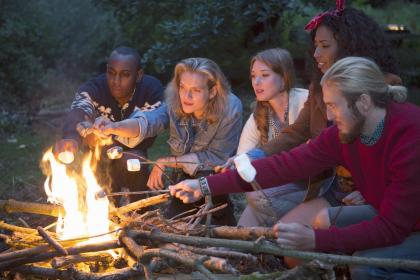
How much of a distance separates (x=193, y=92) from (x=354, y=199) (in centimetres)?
154

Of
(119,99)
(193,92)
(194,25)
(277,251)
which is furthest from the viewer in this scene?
(194,25)

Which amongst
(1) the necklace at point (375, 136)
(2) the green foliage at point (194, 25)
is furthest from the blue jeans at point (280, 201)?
(2) the green foliage at point (194, 25)

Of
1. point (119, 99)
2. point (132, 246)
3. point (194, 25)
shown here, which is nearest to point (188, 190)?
point (132, 246)

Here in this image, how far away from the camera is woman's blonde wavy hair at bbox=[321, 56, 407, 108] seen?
10.6 ft

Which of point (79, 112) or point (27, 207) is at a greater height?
point (79, 112)

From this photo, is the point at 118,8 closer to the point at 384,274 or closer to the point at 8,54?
the point at 8,54

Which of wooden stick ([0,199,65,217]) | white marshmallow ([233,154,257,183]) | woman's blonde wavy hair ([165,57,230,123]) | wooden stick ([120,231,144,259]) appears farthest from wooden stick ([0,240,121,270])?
woman's blonde wavy hair ([165,57,230,123])

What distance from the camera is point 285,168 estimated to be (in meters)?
3.80

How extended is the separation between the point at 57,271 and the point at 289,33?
828 cm

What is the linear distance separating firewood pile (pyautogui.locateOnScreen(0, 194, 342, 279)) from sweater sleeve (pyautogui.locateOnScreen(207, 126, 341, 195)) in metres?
0.22

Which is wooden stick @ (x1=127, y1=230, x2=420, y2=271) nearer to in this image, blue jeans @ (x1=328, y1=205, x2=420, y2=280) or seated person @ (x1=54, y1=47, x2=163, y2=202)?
blue jeans @ (x1=328, y1=205, x2=420, y2=280)

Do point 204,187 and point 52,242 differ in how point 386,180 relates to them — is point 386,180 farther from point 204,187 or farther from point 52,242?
point 52,242

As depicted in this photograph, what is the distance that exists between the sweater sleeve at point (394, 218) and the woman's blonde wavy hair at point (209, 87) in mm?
1838

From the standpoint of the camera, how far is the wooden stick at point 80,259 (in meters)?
3.50
